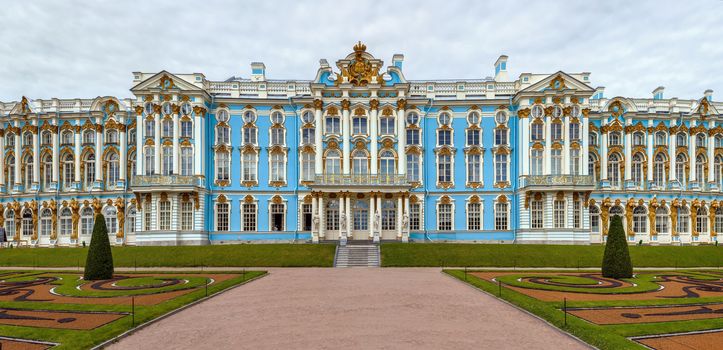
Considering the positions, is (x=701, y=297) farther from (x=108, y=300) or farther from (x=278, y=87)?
(x=278, y=87)

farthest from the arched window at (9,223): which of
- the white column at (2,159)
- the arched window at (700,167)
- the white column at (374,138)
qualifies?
the arched window at (700,167)

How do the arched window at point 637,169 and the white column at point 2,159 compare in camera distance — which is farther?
the white column at point 2,159

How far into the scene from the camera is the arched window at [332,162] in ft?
147

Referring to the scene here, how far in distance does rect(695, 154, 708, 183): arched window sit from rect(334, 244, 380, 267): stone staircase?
34.7 metres

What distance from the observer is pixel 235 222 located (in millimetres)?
45281

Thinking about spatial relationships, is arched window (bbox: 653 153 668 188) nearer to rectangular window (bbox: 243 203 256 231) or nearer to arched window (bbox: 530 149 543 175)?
arched window (bbox: 530 149 543 175)

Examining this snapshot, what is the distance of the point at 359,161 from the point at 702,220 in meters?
34.8

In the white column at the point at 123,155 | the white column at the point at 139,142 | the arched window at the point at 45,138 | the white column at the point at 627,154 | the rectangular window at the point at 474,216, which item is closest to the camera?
the white column at the point at 139,142

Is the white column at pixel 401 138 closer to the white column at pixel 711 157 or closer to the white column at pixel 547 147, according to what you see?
the white column at pixel 547 147

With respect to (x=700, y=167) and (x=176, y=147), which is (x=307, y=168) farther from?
(x=700, y=167)

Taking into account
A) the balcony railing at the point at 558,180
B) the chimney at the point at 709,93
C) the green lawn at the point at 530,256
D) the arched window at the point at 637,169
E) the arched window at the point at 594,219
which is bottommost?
the green lawn at the point at 530,256

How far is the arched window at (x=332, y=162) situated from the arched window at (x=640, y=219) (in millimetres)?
29124

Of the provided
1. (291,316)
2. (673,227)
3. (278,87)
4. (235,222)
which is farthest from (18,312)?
(673,227)

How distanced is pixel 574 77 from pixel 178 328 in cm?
4143
